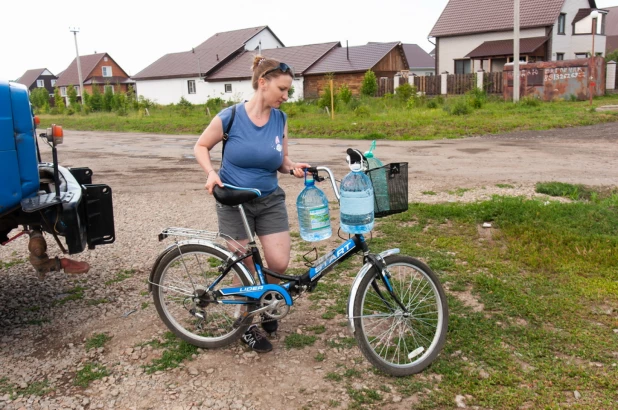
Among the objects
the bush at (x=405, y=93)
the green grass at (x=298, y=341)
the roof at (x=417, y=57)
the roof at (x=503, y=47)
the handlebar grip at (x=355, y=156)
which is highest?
the roof at (x=417, y=57)

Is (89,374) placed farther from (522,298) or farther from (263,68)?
(522,298)

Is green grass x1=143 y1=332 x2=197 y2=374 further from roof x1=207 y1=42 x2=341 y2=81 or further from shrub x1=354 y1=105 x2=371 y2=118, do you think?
roof x1=207 y1=42 x2=341 y2=81

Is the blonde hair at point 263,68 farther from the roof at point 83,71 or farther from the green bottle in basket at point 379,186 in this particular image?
the roof at point 83,71

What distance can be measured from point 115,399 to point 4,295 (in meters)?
2.41

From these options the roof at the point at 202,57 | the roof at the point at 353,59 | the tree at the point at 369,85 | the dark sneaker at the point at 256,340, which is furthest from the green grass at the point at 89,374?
the roof at the point at 202,57

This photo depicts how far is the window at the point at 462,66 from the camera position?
145ft

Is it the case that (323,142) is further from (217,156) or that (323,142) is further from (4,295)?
(4,295)

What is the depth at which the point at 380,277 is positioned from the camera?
3812 mm

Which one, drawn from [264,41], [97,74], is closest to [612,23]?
[264,41]

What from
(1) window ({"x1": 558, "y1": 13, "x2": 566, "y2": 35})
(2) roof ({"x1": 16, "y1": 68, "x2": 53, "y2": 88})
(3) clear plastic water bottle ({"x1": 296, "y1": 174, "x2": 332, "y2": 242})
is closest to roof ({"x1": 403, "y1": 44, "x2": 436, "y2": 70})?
(1) window ({"x1": 558, "y1": 13, "x2": 566, "y2": 35})

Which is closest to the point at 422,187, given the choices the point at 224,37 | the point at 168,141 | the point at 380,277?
the point at 380,277

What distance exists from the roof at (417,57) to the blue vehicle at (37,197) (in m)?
63.7

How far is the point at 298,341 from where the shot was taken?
4270 mm

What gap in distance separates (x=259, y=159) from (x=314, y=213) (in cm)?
53
